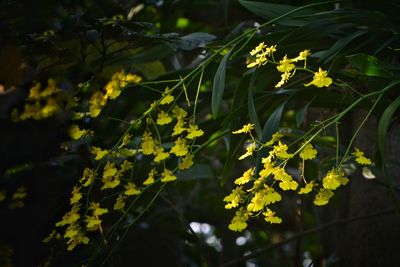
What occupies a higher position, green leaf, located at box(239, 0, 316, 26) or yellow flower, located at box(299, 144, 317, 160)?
green leaf, located at box(239, 0, 316, 26)

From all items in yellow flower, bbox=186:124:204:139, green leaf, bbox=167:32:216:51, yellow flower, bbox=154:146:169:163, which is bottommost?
yellow flower, bbox=154:146:169:163

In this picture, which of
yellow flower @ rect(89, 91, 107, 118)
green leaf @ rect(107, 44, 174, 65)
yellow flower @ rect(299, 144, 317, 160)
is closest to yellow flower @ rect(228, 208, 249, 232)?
yellow flower @ rect(299, 144, 317, 160)

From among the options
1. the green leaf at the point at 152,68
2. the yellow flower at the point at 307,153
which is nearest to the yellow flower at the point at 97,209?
the yellow flower at the point at 307,153

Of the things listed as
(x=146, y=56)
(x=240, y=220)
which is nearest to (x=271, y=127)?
(x=240, y=220)

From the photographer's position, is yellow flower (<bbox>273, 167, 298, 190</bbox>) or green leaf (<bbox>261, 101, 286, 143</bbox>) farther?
green leaf (<bbox>261, 101, 286, 143</bbox>)

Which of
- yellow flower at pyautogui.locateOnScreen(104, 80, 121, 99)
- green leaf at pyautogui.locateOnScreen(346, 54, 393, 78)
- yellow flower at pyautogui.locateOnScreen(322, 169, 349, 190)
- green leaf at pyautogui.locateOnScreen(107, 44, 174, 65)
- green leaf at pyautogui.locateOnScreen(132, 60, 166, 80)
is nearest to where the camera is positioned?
yellow flower at pyautogui.locateOnScreen(322, 169, 349, 190)

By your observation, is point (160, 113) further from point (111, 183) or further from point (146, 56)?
point (146, 56)

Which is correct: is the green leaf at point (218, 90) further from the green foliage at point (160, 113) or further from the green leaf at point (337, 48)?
the green leaf at point (337, 48)

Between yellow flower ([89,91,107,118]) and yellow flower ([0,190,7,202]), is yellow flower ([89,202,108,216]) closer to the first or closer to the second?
yellow flower ([89,91,107,118])
